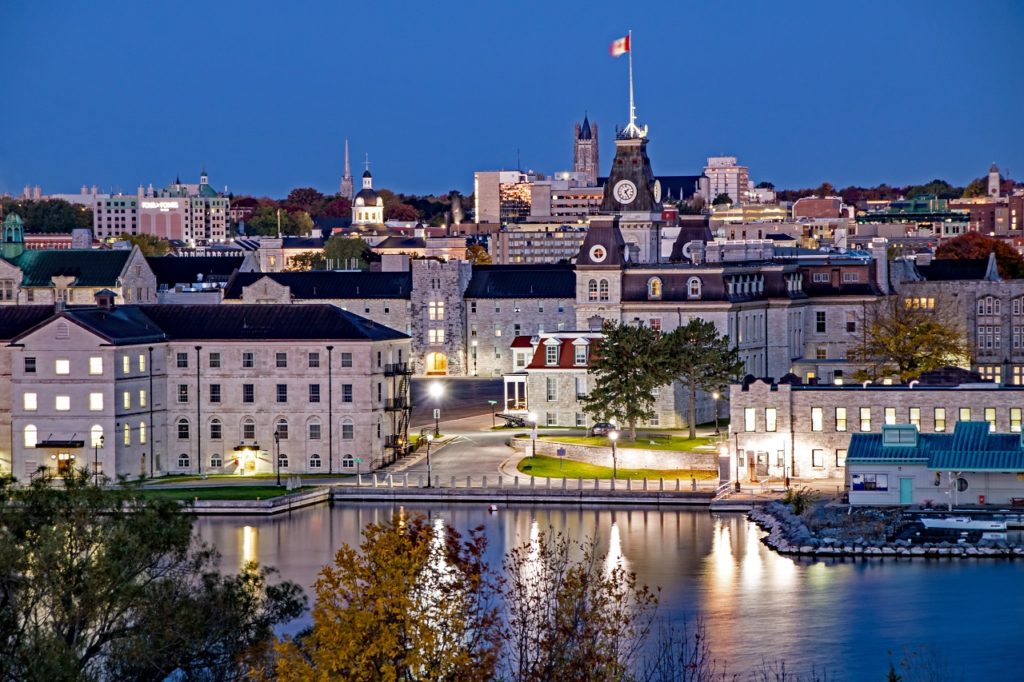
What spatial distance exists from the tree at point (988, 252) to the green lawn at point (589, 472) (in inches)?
3151

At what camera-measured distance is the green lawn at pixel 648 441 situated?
8444 cm

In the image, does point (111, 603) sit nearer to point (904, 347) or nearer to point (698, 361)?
point (698, 361)

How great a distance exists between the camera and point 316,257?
7520 inches

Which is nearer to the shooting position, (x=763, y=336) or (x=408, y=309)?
(x=763, y=336)

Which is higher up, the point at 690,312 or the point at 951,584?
the point at 690,312

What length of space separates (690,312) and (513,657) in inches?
2095

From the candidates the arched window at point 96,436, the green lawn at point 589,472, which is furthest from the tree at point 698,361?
the arched window at point 96,436

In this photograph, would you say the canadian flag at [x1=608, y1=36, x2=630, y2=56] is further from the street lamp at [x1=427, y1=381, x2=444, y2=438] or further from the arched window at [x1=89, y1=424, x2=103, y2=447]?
the arched window at [x1=89, y1=424, x2=103, y2=447]

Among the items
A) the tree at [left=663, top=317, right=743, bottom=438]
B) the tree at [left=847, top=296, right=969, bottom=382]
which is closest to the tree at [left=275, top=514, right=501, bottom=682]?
the tree at [left=663, top=317, right=743, bottom=438]

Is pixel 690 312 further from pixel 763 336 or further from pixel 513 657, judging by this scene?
pixel 513 657

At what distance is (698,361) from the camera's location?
8794 cm

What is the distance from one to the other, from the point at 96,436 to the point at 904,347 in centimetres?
3469

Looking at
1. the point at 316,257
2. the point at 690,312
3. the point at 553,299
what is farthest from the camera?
the point at 316,257

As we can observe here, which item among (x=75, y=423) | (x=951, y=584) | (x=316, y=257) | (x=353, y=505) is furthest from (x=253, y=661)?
(x=316, y=257)
